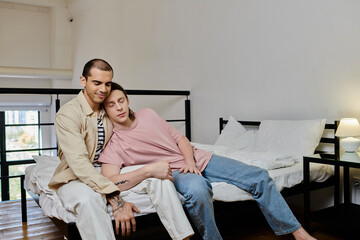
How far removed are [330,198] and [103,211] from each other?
5.98 feet

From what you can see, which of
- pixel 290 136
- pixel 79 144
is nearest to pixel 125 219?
pixel 79 144

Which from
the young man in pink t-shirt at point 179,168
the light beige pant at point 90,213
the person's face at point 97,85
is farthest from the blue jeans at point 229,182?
the person's face at point 97,85

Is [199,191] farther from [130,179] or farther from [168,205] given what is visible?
[130,179]

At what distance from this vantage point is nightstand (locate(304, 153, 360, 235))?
206cm

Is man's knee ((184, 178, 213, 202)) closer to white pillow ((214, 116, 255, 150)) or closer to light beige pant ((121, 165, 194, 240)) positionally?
light beige pant ((121, 165, 194, 240))

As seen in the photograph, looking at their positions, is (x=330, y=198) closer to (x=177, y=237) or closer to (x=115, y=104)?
(x=177, y=237)

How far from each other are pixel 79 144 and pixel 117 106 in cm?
30

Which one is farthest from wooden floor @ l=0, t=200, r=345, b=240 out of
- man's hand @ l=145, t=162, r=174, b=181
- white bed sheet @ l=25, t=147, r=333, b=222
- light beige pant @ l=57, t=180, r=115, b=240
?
light beige pant @ l=57, t=180, r=115, b=240

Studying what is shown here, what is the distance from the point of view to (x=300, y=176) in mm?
2291

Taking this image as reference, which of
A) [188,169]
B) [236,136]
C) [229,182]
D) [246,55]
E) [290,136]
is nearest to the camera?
[188,169]

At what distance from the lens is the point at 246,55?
3.34m

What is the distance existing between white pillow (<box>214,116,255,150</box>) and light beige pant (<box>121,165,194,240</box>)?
148cm

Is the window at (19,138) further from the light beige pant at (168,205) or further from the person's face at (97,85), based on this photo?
the light beige pant at (168,205)

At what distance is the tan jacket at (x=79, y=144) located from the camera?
1.59m
